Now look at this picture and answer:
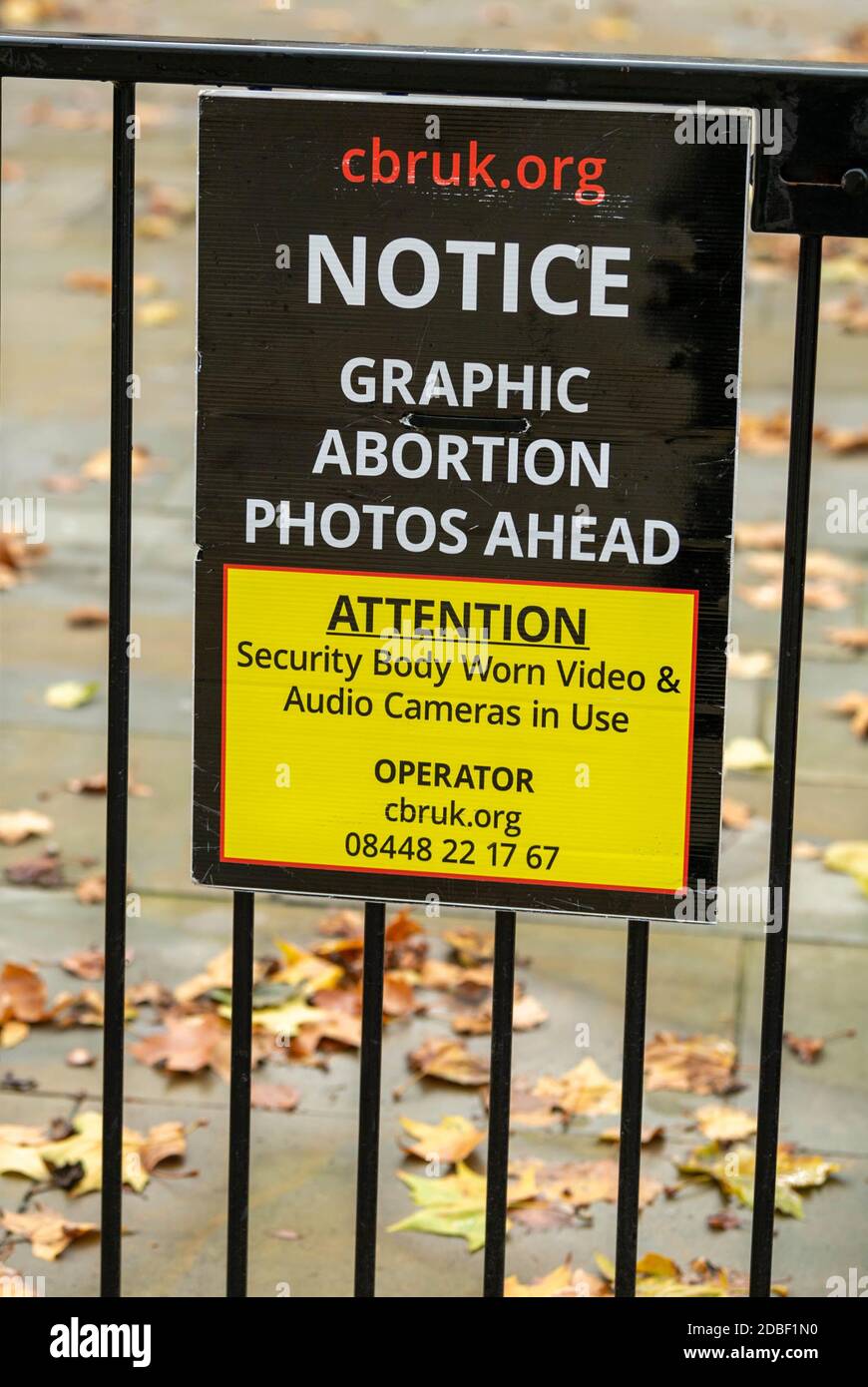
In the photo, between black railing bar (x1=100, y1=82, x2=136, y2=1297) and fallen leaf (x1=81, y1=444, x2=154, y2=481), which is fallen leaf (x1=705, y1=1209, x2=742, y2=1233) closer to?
black railing bar (x1=100, y1=82, x2=136, y2=1297)

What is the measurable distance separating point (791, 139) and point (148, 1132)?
2204mm

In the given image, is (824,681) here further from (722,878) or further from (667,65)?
(667,65)

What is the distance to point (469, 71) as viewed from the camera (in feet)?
7.39

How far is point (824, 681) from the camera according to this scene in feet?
18.2

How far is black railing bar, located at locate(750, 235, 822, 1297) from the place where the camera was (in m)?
2.35

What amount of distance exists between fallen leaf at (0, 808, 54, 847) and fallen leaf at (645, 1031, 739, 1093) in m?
1.66

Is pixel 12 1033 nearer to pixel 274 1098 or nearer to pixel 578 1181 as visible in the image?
pixel 274 1098

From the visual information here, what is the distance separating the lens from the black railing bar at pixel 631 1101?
8.15 ft

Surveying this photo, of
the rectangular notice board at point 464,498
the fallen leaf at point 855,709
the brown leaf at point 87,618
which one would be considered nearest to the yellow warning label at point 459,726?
the rectangular notice board at point 464,498

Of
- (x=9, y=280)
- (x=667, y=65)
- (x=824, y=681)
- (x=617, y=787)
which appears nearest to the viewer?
(x=667, y=65)

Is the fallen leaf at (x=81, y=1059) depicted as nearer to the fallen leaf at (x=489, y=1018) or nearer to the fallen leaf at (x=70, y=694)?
the fallen leaf at (x=489, y=1018)

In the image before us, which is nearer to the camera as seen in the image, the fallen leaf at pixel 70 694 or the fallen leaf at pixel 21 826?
the fallen leaf at pixel 21 826

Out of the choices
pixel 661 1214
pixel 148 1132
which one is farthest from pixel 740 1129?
pixel 148 1132

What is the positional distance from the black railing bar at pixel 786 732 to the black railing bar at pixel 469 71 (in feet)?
0.67
